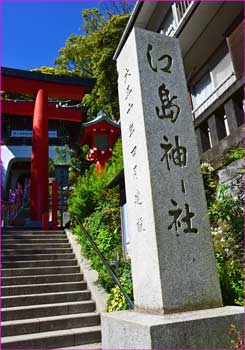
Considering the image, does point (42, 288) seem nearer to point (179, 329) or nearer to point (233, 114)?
point (179, 329)

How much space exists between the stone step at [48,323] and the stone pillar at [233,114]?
5.06m

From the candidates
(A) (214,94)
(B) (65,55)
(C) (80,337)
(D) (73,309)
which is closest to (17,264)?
(D) (73,309)

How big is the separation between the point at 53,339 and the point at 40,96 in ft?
36.1

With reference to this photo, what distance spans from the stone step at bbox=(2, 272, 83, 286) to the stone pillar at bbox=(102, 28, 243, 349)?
11.4 feet

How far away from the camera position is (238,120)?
710 centimetres

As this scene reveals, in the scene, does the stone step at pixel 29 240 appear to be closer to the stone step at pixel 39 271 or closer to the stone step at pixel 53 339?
the stone step at pixel 39 271

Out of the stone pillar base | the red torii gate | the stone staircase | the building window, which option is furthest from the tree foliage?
the stone pillar base

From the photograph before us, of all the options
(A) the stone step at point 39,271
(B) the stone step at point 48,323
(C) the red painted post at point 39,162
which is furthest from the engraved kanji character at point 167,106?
(C) the red painted post at point 39,162

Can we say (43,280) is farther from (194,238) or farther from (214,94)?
(214,94)

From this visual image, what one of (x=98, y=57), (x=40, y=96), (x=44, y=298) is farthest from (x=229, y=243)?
(x=98, y=57)

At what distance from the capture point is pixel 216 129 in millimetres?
7832

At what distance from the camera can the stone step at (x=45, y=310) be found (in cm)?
509

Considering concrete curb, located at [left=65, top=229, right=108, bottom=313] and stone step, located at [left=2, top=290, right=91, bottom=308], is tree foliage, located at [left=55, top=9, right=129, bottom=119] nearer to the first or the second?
concrete curb, located at [left=65, top=229, right=108, bottom=313]

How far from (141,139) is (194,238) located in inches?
51.2
